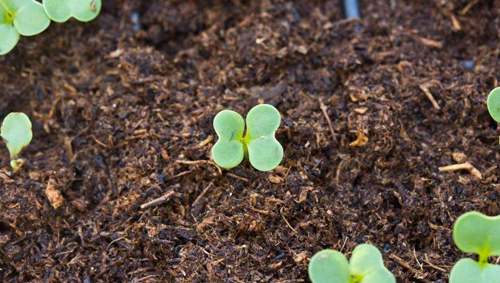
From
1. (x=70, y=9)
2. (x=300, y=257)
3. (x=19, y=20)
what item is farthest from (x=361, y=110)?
(x=19, y=20)

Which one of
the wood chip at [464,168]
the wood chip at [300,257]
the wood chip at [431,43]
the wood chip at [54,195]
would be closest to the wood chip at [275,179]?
the wood chip at [300,257]

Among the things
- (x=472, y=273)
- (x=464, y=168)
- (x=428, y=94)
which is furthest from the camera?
(x=428, y=94)

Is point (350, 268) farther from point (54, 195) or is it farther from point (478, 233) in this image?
point (54, 195)

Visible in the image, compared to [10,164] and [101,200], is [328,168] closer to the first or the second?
[101,200]

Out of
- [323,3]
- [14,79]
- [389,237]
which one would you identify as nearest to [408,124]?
[389,237]

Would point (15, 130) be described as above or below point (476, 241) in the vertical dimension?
above

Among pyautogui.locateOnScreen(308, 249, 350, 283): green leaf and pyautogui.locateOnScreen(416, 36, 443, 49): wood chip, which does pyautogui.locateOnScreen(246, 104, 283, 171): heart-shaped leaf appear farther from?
pyautogui.locateOnScreen(416, 36, 443, 49): wood chip
